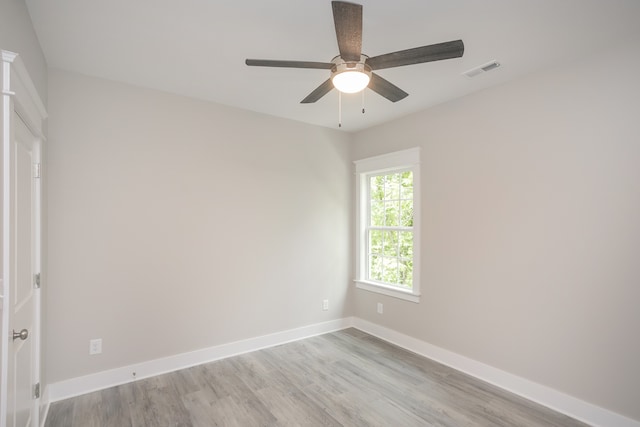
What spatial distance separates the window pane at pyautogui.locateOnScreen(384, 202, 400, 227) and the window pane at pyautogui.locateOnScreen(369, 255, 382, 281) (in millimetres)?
515

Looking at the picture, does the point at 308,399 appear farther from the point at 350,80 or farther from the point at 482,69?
the point at 482,69

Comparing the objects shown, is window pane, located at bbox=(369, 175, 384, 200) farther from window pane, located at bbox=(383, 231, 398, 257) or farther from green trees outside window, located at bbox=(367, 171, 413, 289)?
window pane, located at bbox=(383, 231, 398, 257)

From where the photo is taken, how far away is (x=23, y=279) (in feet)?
6.08

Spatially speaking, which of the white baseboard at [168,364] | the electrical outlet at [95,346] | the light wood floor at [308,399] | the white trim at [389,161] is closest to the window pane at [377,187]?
the white trim at [389,161]

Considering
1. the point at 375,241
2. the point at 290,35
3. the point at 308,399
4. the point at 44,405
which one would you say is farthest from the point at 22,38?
the point at 375,241

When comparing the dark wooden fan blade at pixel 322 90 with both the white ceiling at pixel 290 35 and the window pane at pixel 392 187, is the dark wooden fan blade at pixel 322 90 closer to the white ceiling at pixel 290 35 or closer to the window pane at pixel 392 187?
the white ceiling at pixel 290 35

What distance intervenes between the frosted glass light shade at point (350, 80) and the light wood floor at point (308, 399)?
233 cm

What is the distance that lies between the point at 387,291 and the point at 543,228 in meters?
1.86

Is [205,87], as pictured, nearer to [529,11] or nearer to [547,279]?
[529,11]

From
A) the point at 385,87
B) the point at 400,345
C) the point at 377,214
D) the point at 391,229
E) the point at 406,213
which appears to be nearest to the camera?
the point at 385,87

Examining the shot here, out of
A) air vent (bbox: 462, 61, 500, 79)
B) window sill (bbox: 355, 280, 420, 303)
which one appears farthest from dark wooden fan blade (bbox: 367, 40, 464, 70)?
window sill (bbox: 355, 280, 420, 303)

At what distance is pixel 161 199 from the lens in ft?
10.1

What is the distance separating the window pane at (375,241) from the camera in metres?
4.25

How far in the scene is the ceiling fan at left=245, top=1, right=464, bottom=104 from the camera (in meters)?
1.53
